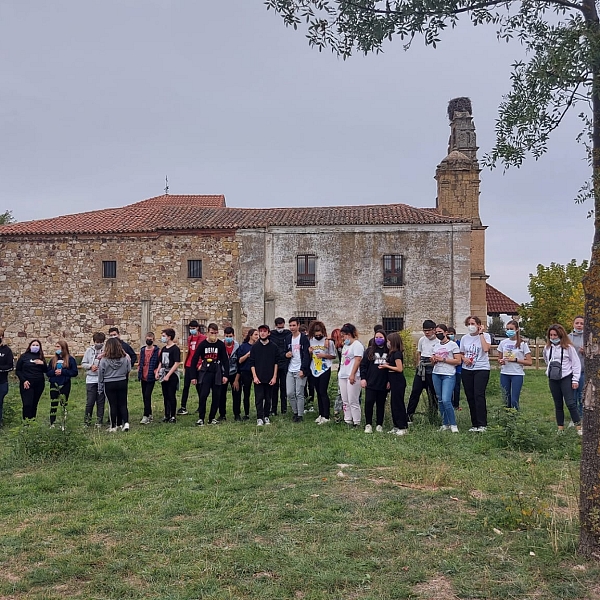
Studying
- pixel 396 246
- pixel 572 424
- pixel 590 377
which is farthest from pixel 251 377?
pixel 396 246

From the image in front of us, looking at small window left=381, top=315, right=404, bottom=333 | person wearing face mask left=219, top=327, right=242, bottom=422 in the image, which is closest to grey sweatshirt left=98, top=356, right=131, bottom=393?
person wearing face mask left=219, top=327, right=242, bottom=422

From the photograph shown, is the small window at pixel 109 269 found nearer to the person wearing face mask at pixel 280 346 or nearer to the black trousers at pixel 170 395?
the black trousers at pixel 170 395

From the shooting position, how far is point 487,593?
429cm

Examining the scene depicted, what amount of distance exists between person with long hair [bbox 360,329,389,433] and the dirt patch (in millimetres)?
5621

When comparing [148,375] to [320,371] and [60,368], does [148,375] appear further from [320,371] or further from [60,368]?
[320,371]

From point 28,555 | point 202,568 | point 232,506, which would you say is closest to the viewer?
point 202,568

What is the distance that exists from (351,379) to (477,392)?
201 cm

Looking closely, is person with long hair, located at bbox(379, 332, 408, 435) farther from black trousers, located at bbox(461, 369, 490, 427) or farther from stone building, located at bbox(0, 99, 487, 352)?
stone building, located at bbox(0, 99, 487, 352)

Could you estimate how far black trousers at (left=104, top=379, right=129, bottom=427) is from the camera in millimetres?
10750

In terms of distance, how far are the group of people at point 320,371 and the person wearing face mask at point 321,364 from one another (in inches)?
0.7

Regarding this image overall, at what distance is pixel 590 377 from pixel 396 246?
74.8ft

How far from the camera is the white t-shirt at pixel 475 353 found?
33.3 feet

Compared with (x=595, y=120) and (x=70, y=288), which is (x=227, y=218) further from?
(x=595, y=120)

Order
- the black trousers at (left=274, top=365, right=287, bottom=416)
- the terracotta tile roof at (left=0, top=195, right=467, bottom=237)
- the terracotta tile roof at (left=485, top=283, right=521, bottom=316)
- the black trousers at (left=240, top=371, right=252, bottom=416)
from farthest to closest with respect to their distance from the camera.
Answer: the terracotta tile roof at (left=485, top=283, right=521, bottom=316) < the terracotta tile roof at (left=0, top=195, right=467, bottom=237) < the black trousers at (left=274, top=365, right=287, bottom=416) < the black trousers at (left=240, top=371, right=252, bottom=416)
